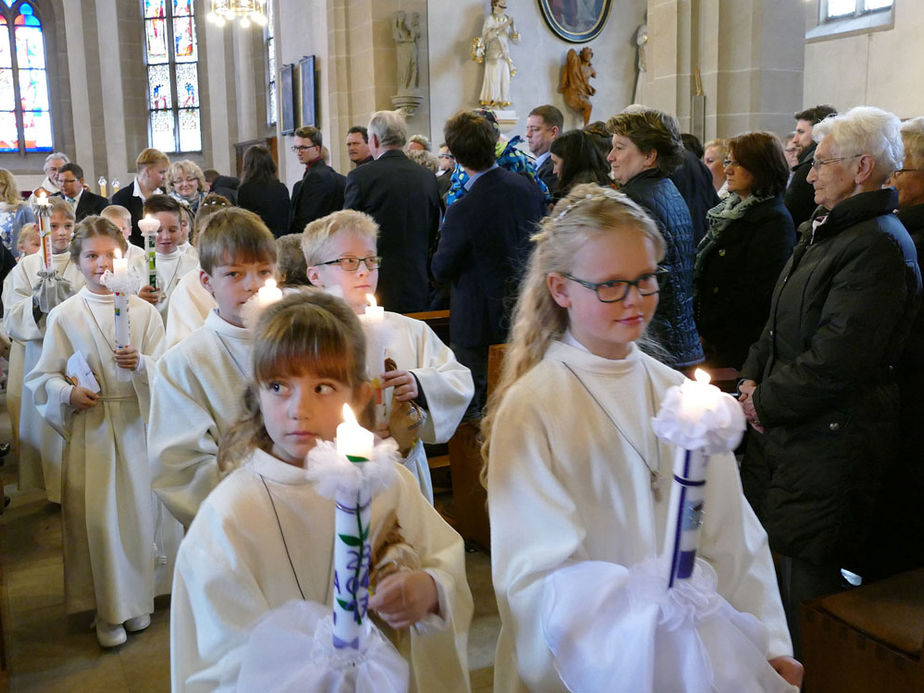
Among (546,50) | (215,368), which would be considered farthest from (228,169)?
(215,368)

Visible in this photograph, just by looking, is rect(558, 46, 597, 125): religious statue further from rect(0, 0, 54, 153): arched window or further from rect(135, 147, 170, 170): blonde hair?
rect(0, 0, 54, 153): arched window

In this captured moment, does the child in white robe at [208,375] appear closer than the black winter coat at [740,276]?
Yes

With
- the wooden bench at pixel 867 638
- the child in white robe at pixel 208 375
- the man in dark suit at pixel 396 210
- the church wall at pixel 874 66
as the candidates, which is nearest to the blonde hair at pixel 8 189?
the man in dark suit at pixel 396 210

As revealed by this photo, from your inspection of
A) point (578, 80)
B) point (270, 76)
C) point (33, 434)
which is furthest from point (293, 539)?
point (270, 76)

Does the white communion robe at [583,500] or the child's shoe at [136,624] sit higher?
the white communion robe at [583,500]

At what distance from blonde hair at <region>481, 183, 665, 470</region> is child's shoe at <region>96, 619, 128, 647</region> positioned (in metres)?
2.20

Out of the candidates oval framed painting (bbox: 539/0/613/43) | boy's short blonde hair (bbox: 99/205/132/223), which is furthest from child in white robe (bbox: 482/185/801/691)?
oval framed painting (bbox: 539/0/613/43)

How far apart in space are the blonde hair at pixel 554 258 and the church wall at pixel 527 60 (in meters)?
10.2

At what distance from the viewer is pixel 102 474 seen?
3.51 m

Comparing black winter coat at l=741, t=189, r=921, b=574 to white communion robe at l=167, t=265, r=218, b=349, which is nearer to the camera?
black winter coat at l=741, t=189, r=921, b=574

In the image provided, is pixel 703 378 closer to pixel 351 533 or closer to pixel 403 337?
pixel 351 533

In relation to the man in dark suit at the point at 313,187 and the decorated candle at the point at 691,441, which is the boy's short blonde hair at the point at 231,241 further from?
the man in dark suit at the point at 313,187

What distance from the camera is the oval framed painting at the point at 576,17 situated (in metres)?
12.7

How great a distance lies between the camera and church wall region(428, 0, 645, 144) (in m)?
11.9
